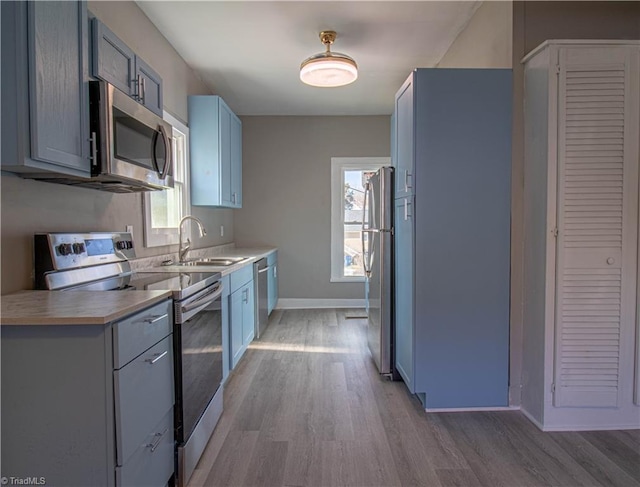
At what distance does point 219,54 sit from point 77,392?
3225 mm

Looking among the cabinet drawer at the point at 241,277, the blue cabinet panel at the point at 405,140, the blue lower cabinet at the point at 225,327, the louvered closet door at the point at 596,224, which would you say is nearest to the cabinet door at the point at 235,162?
the cabinet drawer at the point at 241,277

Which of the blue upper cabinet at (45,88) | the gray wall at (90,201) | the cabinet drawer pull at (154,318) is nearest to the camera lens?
the blue upper cabinet at (45,88)

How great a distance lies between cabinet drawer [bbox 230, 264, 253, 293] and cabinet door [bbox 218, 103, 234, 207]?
0.86 meters

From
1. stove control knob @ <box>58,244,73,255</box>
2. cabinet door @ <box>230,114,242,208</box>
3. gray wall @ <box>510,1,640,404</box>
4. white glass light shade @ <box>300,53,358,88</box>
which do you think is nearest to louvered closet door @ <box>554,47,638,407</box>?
gray wall @ <box>510,1,640,404</box>

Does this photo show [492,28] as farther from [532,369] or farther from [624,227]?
[532,369]

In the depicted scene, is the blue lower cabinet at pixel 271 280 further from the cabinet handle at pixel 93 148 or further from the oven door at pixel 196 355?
the cabinet handle at pixel 93 148

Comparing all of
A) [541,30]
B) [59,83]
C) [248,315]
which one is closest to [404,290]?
[248,315]

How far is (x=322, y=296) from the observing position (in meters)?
5.64

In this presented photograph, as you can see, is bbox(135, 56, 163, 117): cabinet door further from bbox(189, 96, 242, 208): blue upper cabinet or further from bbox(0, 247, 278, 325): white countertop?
bbox(189, 96, 242, 208): blue upper cabinet

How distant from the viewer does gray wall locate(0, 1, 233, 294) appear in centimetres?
161

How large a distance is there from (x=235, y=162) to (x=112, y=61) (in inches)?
109

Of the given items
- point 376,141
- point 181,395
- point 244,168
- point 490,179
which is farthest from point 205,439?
point 376,141

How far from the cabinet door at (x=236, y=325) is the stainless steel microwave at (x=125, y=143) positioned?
A: 106 cm

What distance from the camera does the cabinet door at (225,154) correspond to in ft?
13.0
